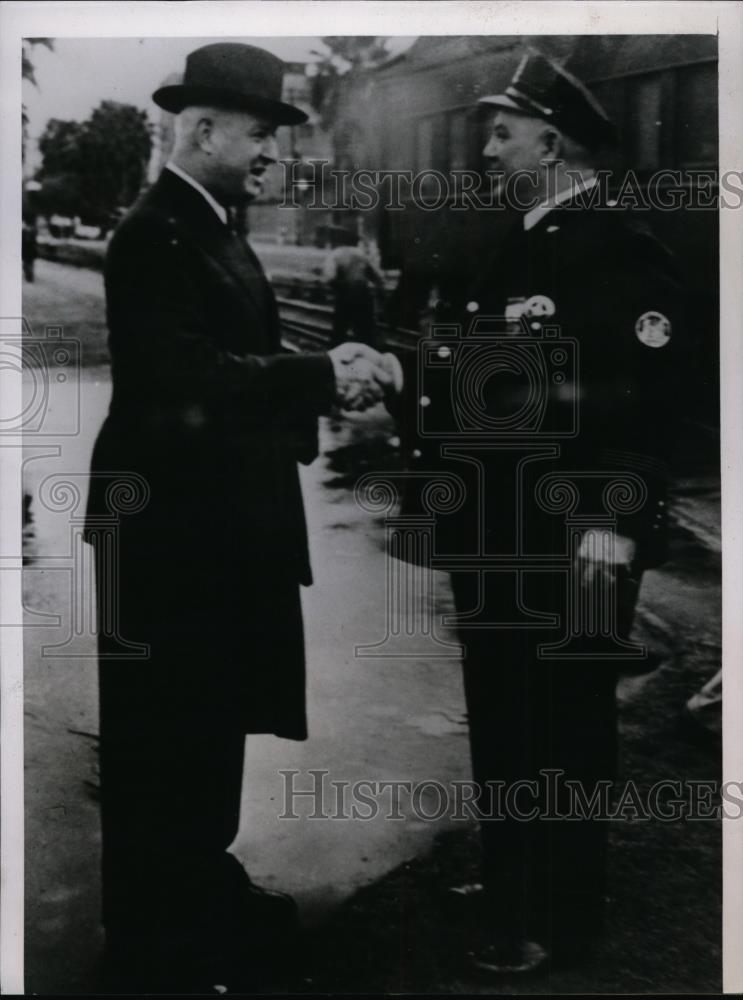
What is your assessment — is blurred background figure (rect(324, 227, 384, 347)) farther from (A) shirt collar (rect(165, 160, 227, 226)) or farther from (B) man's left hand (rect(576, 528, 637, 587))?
(B) man's left hand (rect(576, 528, 637, 587))

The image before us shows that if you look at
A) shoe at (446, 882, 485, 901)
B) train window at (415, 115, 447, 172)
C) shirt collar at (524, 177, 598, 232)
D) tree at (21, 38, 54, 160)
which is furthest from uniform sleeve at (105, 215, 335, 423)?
shoe at (446, 882, 485, 901)

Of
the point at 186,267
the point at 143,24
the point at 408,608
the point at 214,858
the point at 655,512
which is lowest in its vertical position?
the point at 214,858

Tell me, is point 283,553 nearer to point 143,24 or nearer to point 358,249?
point 358,249

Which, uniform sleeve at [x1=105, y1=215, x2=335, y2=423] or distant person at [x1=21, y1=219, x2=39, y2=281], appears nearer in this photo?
uniform sleeve at [x1=105, y1=215, x2=335, y2=423]

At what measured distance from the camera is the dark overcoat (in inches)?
132

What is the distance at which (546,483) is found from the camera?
3.44 m

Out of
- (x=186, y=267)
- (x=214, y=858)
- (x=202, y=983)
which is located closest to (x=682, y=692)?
(x=214, y=858)

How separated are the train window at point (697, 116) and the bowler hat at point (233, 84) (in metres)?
1.28

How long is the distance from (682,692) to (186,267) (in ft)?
7.23

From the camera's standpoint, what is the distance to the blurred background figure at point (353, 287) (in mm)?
3422

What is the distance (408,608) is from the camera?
3438 millimetres

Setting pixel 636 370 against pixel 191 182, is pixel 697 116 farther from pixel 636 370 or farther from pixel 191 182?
pixel 191 182

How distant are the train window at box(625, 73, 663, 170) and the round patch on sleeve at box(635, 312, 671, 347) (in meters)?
0.51

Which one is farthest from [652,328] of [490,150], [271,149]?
[271,149]
